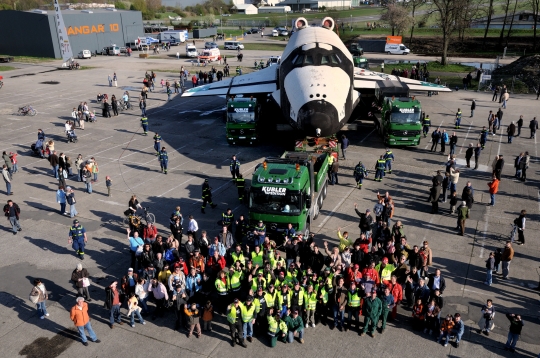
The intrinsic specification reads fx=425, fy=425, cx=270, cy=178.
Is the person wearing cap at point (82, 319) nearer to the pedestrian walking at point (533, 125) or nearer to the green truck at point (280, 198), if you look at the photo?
the green truck at point (280, 198)

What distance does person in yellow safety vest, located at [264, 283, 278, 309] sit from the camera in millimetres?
11406

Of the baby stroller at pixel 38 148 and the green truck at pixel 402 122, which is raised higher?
the green truck at pixel 402 122

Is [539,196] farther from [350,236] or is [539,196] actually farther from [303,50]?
[303,50]

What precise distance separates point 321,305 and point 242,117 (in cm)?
1716

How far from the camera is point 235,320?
11.1 m

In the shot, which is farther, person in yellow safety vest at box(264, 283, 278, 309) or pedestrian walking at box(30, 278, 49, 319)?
pedestrian walking at box(30, 278, 49, 319)

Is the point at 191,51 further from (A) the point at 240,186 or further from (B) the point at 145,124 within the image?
(A) the point at 240,186

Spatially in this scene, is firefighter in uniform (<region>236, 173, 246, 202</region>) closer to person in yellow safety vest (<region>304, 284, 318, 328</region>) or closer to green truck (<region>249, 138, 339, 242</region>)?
green truck (<region>249, 138, 339, 242</region>)

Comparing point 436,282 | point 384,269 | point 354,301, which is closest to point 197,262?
point 354,301

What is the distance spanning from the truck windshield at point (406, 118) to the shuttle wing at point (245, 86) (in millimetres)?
8987

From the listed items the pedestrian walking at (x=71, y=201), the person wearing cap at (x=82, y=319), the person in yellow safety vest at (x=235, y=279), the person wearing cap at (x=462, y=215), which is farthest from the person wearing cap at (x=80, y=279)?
the person wearing cap at (x=462, y=215)

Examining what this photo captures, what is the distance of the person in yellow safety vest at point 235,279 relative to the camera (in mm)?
12328

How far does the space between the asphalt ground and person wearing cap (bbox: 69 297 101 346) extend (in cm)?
28

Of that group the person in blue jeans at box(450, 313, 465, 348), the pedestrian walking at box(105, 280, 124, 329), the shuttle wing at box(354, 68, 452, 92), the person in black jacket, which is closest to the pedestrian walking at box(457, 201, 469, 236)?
the person in black jacket
